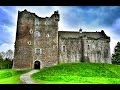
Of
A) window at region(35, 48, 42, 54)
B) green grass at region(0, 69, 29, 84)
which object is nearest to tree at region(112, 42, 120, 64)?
window at region(35, 48, 42, 54)

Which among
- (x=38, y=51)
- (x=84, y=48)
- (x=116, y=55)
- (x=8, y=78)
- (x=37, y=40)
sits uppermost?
(x=37, y=40)

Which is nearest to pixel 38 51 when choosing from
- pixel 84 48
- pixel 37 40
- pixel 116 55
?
pixel 37 40

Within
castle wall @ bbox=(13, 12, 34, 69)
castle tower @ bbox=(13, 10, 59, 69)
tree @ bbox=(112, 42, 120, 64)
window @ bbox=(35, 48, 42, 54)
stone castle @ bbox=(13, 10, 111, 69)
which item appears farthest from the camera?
tree @ bbox=(112, 42, 120, 64)

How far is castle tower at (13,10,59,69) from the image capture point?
78.4 ft

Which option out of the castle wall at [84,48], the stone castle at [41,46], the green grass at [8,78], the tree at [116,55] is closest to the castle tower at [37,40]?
the stone castle at [41,46]

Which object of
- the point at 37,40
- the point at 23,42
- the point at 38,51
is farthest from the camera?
the point at 37,40

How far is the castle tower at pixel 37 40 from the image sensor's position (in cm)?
2391

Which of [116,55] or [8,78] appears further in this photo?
[116,55]

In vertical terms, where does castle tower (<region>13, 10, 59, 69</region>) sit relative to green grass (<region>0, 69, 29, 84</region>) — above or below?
above

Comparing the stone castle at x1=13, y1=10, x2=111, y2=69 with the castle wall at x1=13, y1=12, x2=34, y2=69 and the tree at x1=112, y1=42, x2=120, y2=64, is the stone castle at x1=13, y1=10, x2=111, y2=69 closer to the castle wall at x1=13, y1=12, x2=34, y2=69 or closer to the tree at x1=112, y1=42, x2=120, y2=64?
the castle wall at x1=13, y1=12, x2=34, y2=69

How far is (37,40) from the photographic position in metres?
24.6

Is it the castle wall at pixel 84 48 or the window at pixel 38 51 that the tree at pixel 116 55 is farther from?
the window at pixel 38 51

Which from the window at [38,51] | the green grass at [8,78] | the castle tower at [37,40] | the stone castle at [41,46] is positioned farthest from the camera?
the window at [38,51]

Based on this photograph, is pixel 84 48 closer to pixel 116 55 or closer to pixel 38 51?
pixel 38 51
